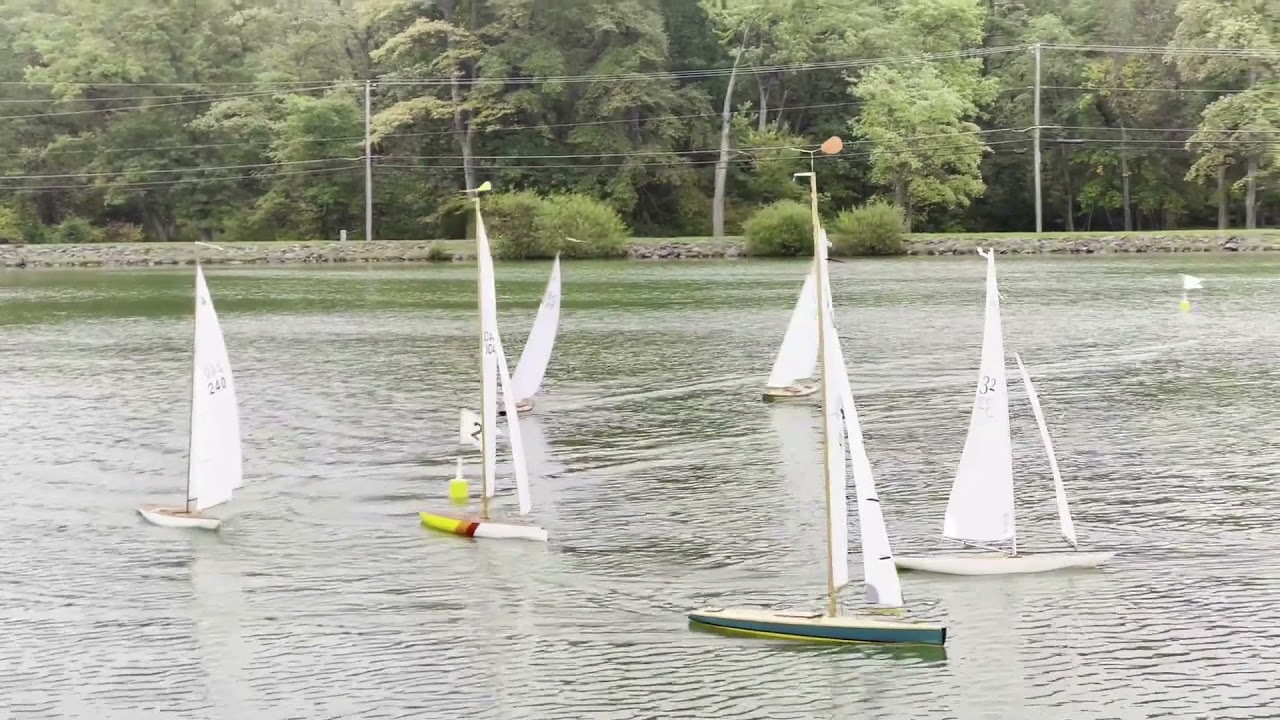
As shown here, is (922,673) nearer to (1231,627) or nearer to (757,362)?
(1231,627)

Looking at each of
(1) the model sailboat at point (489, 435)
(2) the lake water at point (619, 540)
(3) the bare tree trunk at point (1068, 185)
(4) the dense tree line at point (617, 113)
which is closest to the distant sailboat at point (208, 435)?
(2) the lake water at point (619, 540)

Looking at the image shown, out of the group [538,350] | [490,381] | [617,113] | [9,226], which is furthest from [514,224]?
[490,381]

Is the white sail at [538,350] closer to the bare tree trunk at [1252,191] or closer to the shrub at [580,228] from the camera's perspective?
the shrub at [580,228]

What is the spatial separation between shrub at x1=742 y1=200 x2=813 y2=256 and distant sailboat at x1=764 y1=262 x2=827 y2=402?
2201 inches

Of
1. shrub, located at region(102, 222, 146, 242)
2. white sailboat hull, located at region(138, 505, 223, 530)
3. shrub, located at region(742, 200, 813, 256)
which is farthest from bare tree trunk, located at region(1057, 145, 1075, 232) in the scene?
white sailboat hull, located at region(138, 505, 223, 530)

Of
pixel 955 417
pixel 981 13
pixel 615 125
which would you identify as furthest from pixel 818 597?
pixel 981 13

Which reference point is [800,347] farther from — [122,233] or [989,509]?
[122,233]

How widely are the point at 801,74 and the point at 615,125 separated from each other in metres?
12.9

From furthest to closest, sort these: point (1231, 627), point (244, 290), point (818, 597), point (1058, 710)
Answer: point (244, 290)
point (818, 597)
point (1231, 627)
point (1058, 710)

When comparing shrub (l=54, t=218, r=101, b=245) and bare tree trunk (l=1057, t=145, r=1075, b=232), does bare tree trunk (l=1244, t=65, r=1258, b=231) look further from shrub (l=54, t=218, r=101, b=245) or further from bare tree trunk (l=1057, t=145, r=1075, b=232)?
shrub (l=54, t=218, r=101, b=245)

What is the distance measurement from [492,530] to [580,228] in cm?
7264

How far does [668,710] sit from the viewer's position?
657 inches

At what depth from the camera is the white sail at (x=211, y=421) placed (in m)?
24.1

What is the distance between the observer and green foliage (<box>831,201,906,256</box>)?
94.1 m
